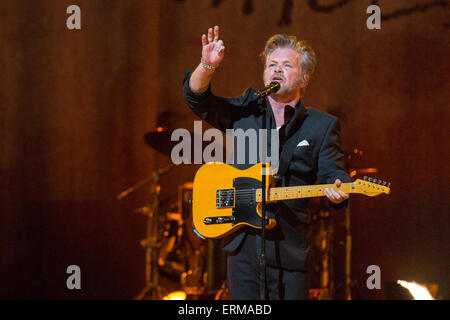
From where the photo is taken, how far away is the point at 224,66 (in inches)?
197

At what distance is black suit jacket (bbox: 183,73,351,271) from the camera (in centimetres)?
236

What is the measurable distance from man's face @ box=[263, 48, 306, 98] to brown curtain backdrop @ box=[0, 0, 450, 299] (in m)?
2.16

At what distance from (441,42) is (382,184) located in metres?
2.89

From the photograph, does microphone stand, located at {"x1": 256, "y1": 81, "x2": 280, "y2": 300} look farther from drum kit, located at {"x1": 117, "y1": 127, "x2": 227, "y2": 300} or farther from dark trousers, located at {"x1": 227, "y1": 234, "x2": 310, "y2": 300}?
drum kit, located at {"x1": 117, "y1": 127, "x2": 227, "y2": 300}

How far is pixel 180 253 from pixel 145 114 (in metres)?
1.63

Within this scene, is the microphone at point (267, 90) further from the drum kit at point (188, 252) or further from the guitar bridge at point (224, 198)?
the drum kit at point (188, 252)

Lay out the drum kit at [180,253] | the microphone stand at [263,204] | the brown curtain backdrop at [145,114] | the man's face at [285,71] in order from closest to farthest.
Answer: the microphone stand at [263,204] → the man's face at [285,71] → the drum kit at [180,253] → the brown curtain backdrop at [145,114]

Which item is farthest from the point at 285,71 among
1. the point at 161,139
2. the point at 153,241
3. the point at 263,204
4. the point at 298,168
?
the point at 153,241

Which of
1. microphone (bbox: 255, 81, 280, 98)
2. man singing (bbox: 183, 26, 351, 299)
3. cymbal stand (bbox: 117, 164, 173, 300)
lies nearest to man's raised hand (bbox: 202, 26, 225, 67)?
man singing (bbox: 183, 26, 351, 299)

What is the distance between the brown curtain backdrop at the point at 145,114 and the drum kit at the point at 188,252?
494 mm

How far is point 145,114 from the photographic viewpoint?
16.5 feet

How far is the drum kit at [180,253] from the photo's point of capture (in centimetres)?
433

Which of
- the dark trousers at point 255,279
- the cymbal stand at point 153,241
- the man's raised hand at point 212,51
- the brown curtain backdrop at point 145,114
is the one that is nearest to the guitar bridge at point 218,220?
the dark trousers at point 255,279
